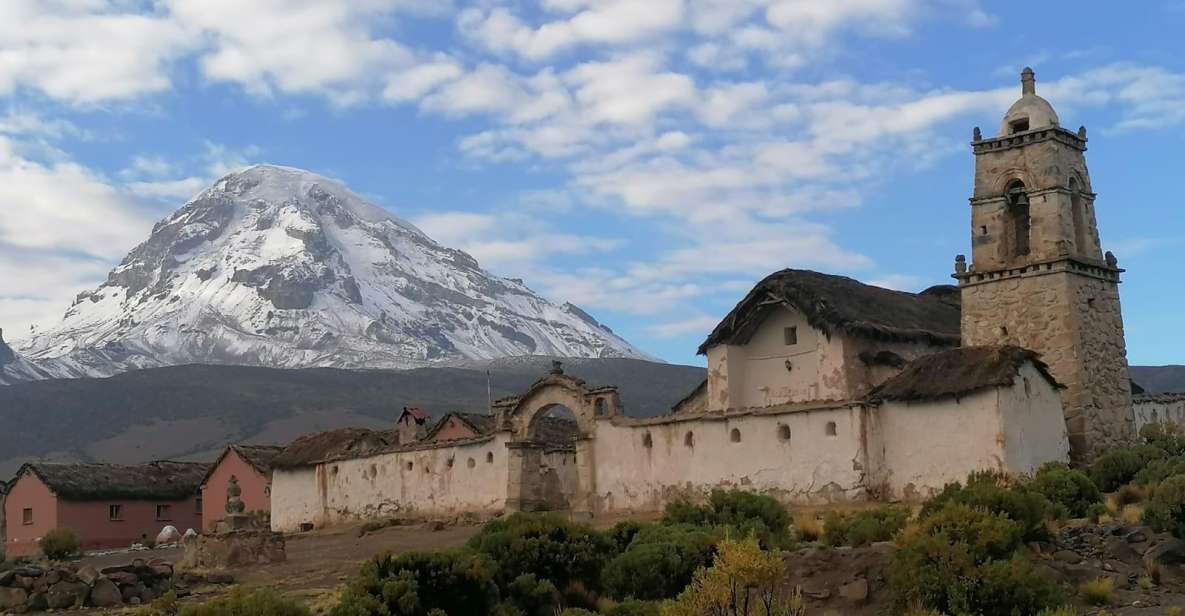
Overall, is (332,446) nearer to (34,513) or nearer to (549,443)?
(549,443)

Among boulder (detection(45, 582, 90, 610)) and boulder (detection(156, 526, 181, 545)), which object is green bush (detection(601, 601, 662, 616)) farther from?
boulder (detection(156, 526, 181, 545))

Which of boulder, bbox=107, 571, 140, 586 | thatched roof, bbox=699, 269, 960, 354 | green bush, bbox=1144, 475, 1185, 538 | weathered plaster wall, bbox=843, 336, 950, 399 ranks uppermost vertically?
thatched roof, bbox=699, 269, 960, 354

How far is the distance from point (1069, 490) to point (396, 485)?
69.9 ft

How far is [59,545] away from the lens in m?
40.6

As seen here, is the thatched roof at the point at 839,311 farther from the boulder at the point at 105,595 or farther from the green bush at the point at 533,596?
the boulder at the point at 105,595

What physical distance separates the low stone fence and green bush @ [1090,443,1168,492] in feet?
56.0

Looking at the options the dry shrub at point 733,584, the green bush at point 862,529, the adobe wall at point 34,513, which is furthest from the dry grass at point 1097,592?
the adobe wall at point 34,513

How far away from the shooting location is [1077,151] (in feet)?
107

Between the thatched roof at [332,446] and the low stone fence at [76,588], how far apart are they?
63.2 feet

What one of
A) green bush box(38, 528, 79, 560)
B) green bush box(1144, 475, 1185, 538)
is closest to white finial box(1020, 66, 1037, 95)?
green bush box(1144, 475, 1185, 538)

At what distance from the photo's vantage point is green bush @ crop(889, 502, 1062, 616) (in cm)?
1728

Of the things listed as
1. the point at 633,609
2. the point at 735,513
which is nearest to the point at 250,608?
the point at 633,609

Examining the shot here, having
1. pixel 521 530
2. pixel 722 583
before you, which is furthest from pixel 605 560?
pixel 722 583

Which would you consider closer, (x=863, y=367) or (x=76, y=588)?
(x=76, y=588)
